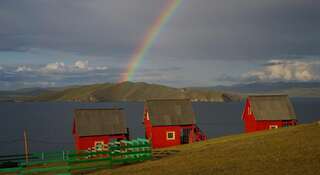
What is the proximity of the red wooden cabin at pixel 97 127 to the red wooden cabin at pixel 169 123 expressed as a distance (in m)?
6.16

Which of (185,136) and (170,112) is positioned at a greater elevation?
(170,112)

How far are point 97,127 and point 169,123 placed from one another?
37.8 ft

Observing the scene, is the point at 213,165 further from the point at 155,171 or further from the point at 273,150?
the point at 273,150

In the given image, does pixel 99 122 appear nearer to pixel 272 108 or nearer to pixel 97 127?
pixel 97 127

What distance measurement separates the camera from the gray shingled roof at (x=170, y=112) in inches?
2183

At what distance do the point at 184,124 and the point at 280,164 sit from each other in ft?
114

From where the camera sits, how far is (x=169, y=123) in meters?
55.3

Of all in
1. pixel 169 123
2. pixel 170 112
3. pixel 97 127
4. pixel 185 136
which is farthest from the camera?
pixel 185 136

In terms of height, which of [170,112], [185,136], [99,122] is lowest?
[185,136]

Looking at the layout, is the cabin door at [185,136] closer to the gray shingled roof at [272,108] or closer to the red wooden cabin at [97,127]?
the red wooden cabin at [97,127]

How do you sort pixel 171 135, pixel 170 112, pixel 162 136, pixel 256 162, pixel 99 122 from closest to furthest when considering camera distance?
pixel 256 162, pixel 99 122, pixel 162 136, pixel 171 135, pixel 170 112

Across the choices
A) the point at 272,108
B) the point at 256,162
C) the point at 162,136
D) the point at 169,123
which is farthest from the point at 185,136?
the point at 256,162

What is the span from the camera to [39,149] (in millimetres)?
78438

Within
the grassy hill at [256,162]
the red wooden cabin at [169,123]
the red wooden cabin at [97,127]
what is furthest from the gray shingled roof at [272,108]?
the grassy hill at [256,162]
